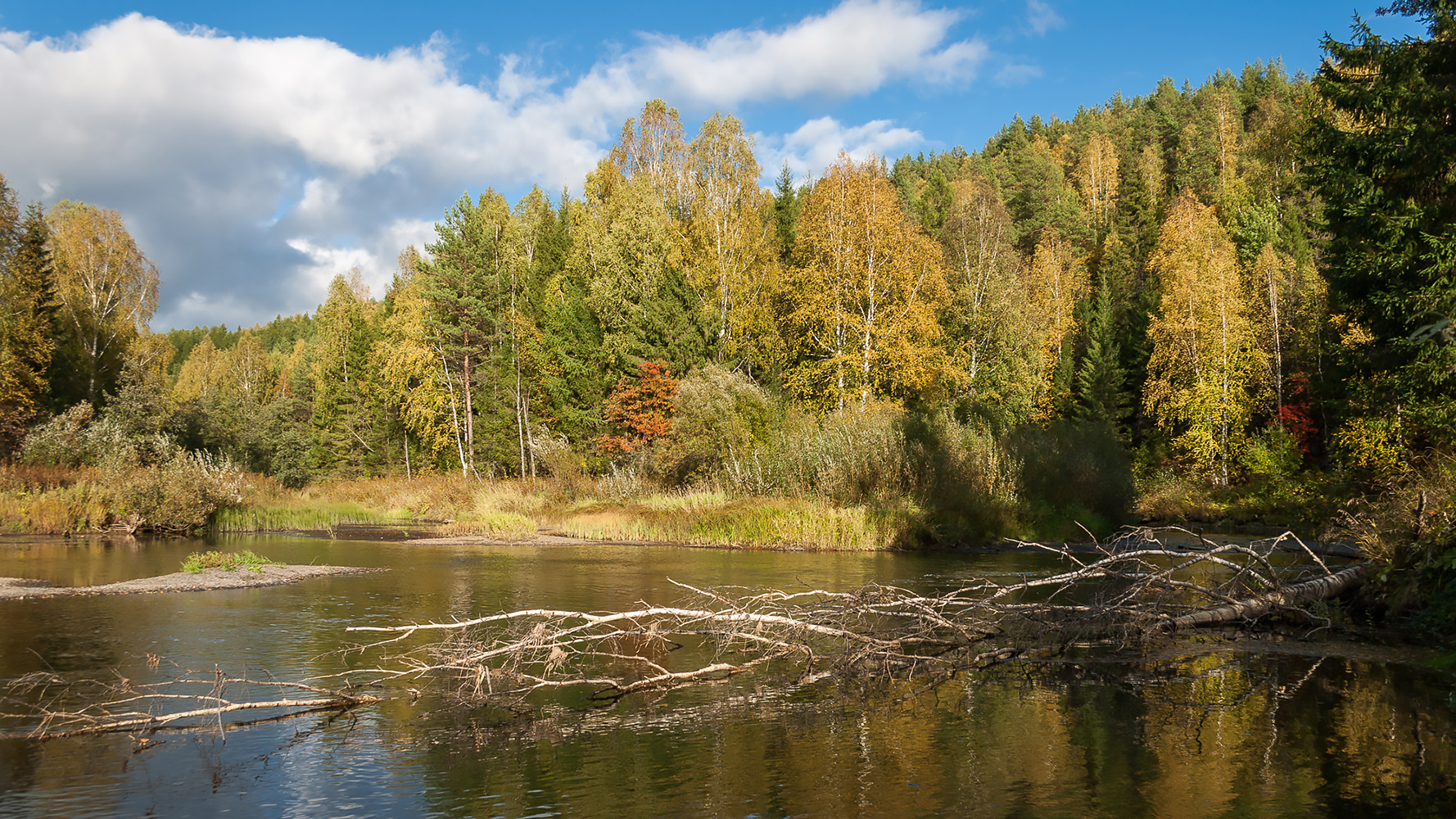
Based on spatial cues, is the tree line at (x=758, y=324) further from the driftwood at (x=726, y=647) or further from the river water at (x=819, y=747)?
the river water at (x=819, y=747)

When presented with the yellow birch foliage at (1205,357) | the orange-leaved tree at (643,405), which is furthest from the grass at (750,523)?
the yellow birch foliage at (1205,357)

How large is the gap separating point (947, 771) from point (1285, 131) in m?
50.0

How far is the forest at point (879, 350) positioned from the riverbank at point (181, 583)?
470 inches

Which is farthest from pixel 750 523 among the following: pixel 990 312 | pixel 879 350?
pixel 990 312

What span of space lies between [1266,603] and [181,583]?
17.7 meters

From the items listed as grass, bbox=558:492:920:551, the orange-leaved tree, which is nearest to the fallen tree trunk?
grass, bbox=558:492:920:551

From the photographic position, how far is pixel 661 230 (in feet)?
136

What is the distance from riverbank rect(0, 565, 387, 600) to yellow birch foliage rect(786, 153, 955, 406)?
22.6 meters

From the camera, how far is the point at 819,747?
7219 mm

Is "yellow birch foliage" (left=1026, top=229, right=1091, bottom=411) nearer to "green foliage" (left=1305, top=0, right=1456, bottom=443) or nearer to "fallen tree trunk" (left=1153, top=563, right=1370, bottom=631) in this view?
"green foliage" (left=1305, top=0, right=1456, bottom=443)

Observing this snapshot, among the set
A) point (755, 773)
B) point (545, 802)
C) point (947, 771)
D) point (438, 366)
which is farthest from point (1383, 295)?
point (438, 366)

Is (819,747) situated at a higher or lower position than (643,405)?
lower

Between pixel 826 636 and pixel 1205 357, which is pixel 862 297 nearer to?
pixel 1205 357

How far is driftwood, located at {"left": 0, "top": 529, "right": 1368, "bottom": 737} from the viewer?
820 cm
